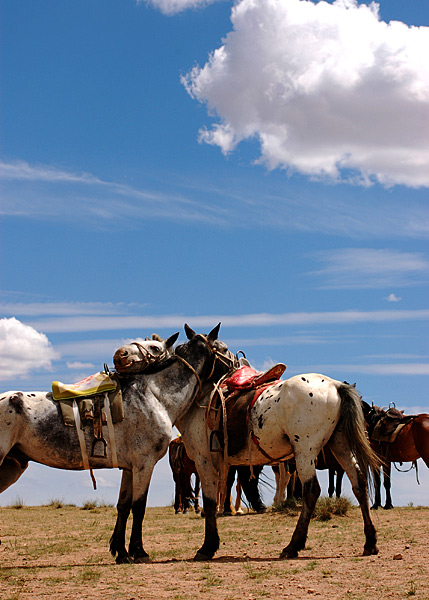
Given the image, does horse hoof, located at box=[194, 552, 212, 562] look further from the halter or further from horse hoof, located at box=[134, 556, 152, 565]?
the halter

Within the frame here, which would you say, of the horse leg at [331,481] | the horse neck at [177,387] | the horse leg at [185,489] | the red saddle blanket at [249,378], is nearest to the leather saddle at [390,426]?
the horse leg at [331,481]

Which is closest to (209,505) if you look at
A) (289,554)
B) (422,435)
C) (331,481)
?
(289,554)

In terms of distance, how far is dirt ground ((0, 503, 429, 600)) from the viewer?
7.27m

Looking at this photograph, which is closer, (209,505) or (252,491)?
(209,505)

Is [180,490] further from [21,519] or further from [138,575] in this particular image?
[138,575]

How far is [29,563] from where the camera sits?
1008 cm

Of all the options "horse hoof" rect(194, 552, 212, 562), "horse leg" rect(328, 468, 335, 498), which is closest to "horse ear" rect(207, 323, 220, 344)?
"horse hoof" rect(194, 552, 212, 562)

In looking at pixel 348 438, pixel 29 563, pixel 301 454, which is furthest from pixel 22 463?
pixel 348 438

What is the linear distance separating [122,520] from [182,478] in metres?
11.7

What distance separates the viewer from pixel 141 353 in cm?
1004

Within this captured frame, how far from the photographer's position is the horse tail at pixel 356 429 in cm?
952

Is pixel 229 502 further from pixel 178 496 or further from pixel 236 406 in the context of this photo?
pixel 236 406

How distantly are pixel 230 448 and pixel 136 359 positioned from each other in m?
1.88

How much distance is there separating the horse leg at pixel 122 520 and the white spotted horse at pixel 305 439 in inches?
40.5
